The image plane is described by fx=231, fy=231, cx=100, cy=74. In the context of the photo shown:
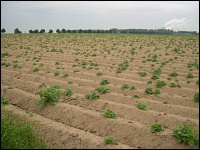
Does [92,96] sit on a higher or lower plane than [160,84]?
lower

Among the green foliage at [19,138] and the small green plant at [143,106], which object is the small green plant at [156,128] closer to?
the small green plant at [143,106]

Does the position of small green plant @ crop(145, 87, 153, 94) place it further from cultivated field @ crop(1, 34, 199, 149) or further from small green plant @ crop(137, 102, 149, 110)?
small green plant @ crop(137, 102, 149, 110)

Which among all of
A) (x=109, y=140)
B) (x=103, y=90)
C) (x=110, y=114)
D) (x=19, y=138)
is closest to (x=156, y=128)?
(x=109, y=140)

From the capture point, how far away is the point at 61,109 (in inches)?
308

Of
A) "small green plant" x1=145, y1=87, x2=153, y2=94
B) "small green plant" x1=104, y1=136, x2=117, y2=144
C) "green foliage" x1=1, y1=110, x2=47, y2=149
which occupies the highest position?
"small green plant" x1=145, y1=87, x2=153, y2=94

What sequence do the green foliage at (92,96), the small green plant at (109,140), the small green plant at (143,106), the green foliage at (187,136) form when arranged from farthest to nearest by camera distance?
the green foliage at (92,96), the small green plant at (143,106), the small green plant at (109,140), the green foliage at (187,136)

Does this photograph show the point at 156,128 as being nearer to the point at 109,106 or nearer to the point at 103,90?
the point at 109,106

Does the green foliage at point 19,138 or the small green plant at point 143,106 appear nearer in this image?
the green foliage at point 19,138

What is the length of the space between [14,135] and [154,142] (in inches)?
138

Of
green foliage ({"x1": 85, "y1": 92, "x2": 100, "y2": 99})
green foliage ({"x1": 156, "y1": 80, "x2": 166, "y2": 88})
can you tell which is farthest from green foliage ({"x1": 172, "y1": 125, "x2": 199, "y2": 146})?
green foliage ({"x1": 156, "y1": 80, "x2": 166, "y2": 88})

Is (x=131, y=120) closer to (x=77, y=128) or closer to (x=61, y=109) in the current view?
(x=77, y=128)

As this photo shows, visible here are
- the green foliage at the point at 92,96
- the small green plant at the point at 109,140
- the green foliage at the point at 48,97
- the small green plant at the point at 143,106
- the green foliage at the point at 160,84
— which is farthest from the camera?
the green foliage at the point at 160,84

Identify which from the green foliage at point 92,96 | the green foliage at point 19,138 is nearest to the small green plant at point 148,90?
the green foliage at point 92,96

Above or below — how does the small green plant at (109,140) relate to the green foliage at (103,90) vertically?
below
